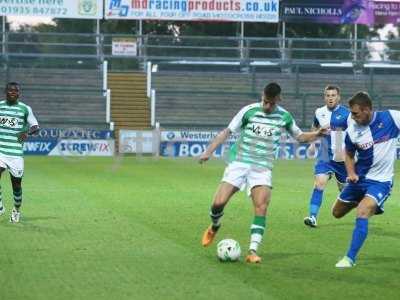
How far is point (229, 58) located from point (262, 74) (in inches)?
70.8

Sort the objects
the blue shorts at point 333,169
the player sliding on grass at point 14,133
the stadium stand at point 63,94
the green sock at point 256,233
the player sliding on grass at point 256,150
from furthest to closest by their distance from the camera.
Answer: the stadium stand at point 63,94
the blue shorts at point 333,169
the player sliding on grass at point 14,133
the player sliding on grass at point 256,150
the green sock at point 256,233

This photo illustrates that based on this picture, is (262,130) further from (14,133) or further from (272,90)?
(14,133)

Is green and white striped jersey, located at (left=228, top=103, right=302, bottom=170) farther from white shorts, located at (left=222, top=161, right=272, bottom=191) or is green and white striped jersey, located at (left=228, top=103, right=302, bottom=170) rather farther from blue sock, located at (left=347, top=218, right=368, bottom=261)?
blue sock, located at (left=347, top=218, right=368, bottom=261)

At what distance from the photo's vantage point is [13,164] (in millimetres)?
15914

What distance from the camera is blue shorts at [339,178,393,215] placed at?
11508 millimetres

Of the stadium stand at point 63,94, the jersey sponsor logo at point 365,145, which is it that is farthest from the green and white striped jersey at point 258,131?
the stadium stand at point 63,94

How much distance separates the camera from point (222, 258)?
11594 millimetres

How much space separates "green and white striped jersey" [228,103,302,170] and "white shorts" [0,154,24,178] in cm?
503

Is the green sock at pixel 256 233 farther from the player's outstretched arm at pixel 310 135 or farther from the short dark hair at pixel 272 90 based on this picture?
the short dark hair at pixel 272 90

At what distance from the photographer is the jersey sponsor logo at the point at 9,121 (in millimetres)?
15867

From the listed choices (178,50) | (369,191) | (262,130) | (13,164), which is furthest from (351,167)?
(178,50)

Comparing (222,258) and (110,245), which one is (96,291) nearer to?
(222,258)

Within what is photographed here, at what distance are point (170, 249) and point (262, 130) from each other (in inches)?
76.3

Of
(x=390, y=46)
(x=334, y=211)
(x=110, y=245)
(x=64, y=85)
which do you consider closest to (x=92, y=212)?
(x=110, y=245)
